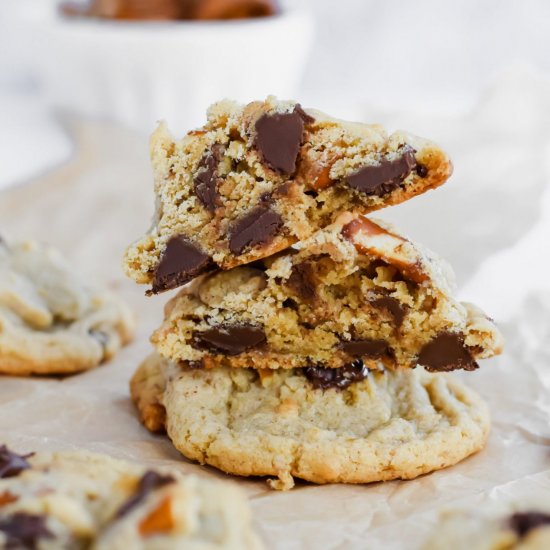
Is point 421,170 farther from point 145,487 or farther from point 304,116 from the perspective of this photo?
point 145,487

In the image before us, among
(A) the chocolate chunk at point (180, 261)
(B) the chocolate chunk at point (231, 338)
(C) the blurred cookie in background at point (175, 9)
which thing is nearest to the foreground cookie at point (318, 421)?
(B) the chocolate chunk at point (231, 338)

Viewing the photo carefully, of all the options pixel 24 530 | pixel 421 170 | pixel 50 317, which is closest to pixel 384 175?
pixel 421 170

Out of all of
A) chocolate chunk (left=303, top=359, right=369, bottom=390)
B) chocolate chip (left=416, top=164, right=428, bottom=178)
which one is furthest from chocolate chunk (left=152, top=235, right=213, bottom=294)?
chocolate chip (left=416, top=164, right=428, bottom=178)

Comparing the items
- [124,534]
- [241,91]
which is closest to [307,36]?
[241,91]

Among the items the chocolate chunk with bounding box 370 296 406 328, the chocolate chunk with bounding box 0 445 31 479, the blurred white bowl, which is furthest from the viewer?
the blurred white bowl

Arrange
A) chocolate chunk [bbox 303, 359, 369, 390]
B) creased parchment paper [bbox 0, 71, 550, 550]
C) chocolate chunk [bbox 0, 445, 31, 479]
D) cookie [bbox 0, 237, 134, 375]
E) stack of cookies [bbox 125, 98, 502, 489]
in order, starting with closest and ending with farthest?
chocolate chunk [bbox 0, 445, 31, 479] < creased parchment paper [bbox 0, 71, 550, 550] < stack of cookies [bbox 125, 98, 502, 489] < chocolate chunk [bbox 303, 359, 369, 390] < cookie [bbox 0, 237, 134, 375]

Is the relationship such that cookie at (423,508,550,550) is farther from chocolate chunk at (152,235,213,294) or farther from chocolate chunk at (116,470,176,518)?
chocolate chunk at (152,235,213,294)

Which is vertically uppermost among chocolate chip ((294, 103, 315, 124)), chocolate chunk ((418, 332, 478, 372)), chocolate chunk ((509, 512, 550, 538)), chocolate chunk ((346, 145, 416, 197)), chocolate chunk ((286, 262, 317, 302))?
chocolate chip ((294, 103, 315, 124))
